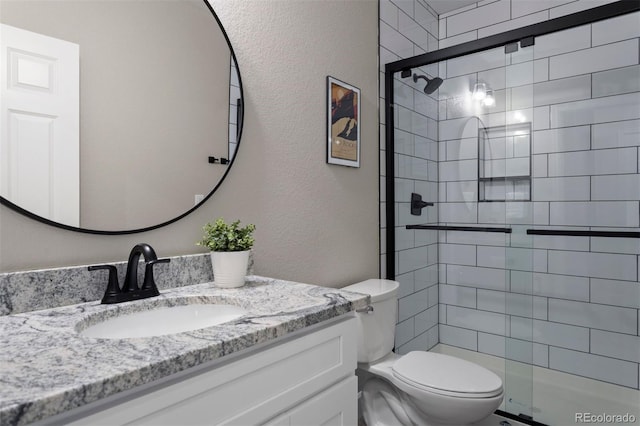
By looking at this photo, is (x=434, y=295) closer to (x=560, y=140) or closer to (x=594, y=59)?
(x=560, y=140)

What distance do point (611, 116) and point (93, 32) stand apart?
7.05 feet

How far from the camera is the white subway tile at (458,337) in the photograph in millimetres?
2383

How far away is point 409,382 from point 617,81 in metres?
1.72

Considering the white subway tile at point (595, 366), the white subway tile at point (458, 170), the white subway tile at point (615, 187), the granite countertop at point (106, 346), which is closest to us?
the granite countertop at point (106, 346)

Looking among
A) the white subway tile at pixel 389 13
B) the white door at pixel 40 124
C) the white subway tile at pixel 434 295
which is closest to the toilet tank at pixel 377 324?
the white subway tile at pixel 434 295

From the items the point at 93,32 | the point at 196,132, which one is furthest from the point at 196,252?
the point at 93,32

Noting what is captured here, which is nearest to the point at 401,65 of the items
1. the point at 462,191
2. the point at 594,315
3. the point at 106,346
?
the point at 462,191

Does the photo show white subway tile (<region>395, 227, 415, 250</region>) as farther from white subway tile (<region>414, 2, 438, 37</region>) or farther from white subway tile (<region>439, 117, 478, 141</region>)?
white subway tile (<region>414, 2, 438, 37</region>)

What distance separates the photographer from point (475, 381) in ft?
5.10

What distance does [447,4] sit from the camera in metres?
2.69

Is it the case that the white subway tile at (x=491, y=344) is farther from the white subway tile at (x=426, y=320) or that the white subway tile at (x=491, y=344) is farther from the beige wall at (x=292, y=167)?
the beige wall at (x=292, y=167)

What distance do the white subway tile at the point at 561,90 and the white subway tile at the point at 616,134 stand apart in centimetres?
20

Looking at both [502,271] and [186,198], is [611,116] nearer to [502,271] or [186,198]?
[502,271]

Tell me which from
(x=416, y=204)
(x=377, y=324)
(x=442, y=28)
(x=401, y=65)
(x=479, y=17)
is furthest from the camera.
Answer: (x=442, y=28)
